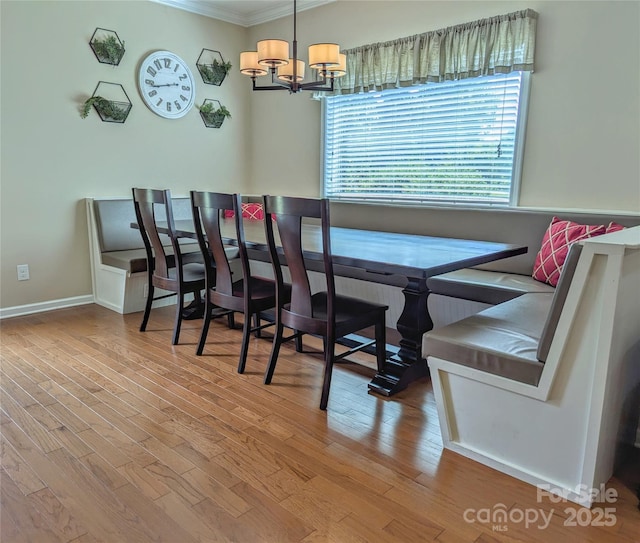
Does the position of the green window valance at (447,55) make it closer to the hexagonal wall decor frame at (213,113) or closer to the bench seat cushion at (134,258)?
the hexagonal wall decor frame at (213,113)

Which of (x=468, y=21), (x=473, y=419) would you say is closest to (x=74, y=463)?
(x=473, y=419)

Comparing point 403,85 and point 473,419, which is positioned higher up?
point 403,85

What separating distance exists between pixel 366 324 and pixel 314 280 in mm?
1576

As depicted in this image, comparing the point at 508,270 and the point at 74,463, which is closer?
the point at 74,463

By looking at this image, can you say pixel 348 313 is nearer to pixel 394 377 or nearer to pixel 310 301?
pixel 310 301

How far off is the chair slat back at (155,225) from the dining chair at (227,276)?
20cm

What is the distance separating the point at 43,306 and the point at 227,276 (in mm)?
2065

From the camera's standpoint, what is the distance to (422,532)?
1501 mm

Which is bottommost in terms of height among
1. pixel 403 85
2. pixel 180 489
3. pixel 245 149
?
pixel 180 489

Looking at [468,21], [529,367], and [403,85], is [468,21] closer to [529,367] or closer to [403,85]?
[403,85]

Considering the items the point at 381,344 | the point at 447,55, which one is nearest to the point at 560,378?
the point at 381,344

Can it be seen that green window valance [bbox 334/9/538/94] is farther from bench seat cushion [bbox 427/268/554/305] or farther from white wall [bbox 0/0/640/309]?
bench seat cushion [bbox 427/268/554/305]

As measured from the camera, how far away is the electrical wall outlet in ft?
12.3

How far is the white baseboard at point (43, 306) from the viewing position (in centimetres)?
373
